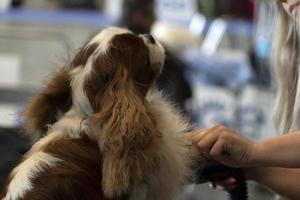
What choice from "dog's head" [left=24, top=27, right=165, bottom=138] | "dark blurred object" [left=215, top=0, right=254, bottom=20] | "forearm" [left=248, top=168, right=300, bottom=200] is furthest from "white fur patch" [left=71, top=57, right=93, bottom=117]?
"dark blurred object" [left=215, top=0, right=254, bottom=20]

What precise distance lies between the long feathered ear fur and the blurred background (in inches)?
92.0

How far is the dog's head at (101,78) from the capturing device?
133 cm

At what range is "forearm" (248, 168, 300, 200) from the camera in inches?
62.2

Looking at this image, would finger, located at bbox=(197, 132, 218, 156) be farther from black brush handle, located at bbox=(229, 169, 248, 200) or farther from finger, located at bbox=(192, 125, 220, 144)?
black brush handle, located at bbox=(229, 169, 248, 200)

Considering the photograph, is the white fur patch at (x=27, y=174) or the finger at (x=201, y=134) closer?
the white fur patch at (x=27, y=174)

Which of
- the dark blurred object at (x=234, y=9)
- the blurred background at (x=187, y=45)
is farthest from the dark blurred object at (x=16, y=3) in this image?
the dark blurred object at (x=234, y=9)

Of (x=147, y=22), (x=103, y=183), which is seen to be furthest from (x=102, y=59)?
(x=147, y=22)

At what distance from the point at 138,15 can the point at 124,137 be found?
2898 mm

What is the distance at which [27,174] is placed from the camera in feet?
4.23

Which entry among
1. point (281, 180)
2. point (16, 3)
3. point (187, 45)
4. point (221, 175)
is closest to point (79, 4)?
point (16, 3)

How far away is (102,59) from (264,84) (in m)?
3.51

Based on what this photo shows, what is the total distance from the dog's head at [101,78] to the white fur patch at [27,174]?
0.13 meters

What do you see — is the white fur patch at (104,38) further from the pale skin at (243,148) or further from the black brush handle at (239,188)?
the black brush handle at (239,188)

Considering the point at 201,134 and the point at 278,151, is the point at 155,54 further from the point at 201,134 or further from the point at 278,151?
the point at 278,151
